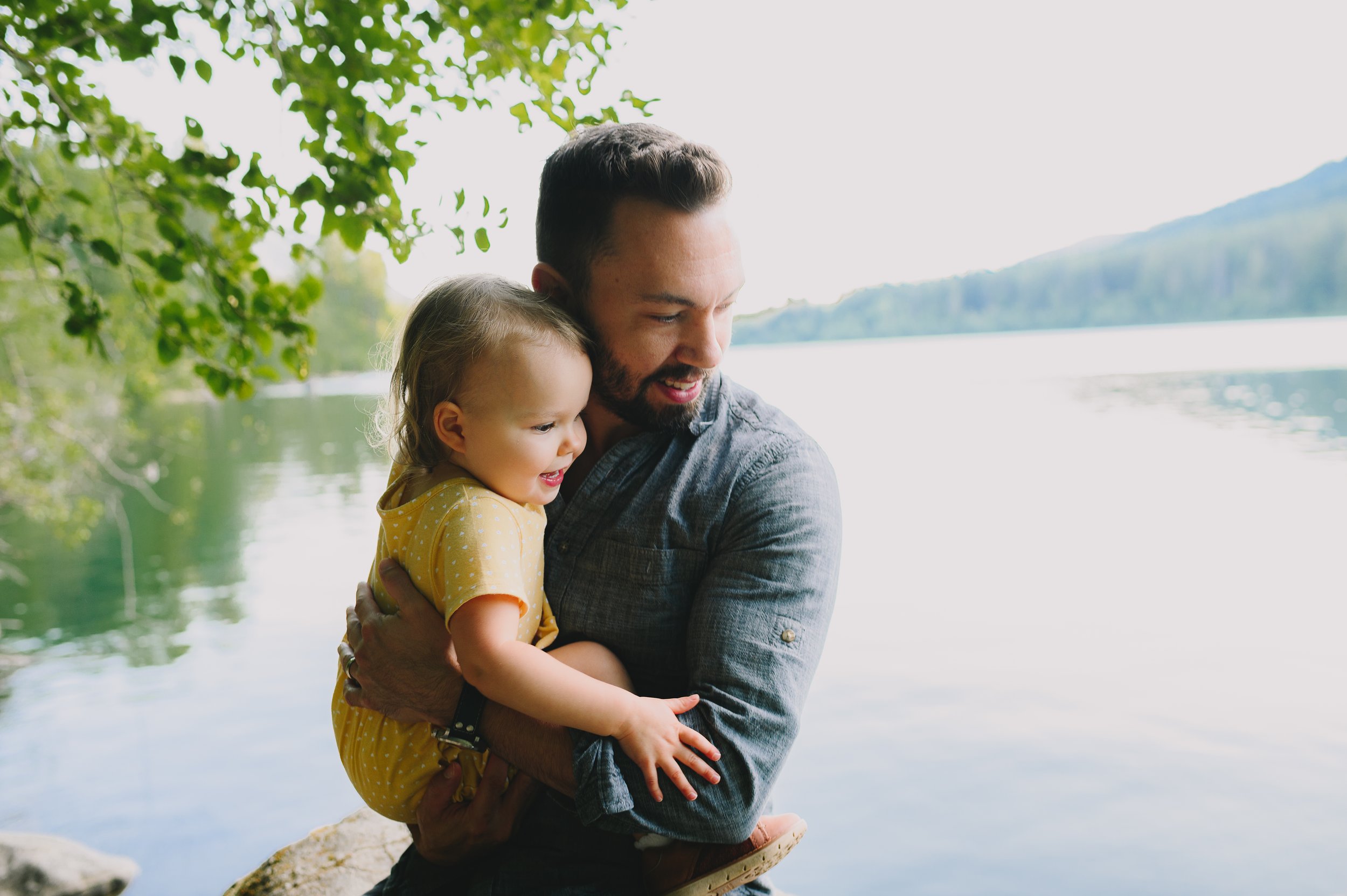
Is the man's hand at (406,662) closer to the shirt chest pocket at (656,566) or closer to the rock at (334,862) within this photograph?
the shirt chest pocket at (656,566)

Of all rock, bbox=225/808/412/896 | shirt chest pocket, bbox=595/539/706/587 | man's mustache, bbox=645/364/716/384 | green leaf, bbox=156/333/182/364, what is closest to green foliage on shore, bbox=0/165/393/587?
green leaf, bbox=156/333/182/364

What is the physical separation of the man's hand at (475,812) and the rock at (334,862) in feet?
3.58

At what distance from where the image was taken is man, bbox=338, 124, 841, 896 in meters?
1.46

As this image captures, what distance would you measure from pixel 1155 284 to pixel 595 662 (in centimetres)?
4323

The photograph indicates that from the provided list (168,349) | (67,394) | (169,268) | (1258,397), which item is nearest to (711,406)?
(169,268)

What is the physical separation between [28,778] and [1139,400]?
92.9 ft

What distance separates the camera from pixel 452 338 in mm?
1626

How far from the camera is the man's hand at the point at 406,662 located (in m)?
1.59

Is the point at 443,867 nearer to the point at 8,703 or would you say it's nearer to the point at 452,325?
the point at 452,325

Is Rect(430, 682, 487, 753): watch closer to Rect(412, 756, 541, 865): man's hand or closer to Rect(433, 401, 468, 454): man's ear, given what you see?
Rect(412, 756, 541, 865): man's hand

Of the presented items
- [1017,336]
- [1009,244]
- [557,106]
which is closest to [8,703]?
[557,106]

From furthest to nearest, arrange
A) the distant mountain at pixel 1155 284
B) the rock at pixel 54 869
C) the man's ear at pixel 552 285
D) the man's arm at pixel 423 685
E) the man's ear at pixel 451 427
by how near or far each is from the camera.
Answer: the distant mountain at pixel 1155 284 → the rock at pixel 54 869 → the man's ear at pixel 552 285 → the man's ear at pixel 451 427 → the man's arm at pixel 423 685

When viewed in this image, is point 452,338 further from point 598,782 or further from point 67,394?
point 67,394

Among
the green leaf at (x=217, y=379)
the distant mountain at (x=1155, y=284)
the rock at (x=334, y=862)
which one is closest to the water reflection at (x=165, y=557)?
the green leaf at (x=217, y=379)
